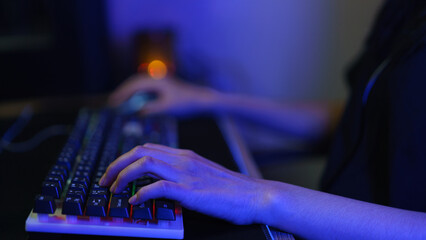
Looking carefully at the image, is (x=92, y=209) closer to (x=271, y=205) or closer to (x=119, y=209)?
(x=119, y=209)

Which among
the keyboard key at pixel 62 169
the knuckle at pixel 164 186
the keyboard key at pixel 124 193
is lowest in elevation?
the keyboard key at pixel 62 169

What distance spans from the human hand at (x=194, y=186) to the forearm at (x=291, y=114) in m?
0.50

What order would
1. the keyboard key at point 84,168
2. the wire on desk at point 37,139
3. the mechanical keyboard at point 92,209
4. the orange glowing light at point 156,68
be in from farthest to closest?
the orange glowing light at point 156,68 → the wire on desk at point 37,139 → the keyboard key at point 84,168 → the mechanical keyboard at point 92,209

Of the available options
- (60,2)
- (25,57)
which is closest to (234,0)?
(60,2)

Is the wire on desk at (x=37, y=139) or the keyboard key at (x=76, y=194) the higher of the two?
the keyboard key at (x=76, y=194)

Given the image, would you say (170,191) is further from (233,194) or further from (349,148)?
(349,148)

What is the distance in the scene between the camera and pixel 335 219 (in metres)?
0.56

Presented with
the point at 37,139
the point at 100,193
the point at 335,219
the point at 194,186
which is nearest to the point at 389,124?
the point at 335,219

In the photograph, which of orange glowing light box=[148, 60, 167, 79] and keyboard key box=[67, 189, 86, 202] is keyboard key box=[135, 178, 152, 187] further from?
orange glowing light box=[148, 60, 167, 79]

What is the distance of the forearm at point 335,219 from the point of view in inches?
21.8

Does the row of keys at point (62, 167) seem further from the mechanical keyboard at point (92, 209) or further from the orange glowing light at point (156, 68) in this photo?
the orange glowing light at point (156, 68)

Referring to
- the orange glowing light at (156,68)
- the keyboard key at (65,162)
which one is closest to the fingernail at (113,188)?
the keyboard key at (65,162)

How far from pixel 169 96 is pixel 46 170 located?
15.3 inches

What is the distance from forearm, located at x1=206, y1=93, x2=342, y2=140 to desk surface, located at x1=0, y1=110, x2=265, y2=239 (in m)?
0.12
